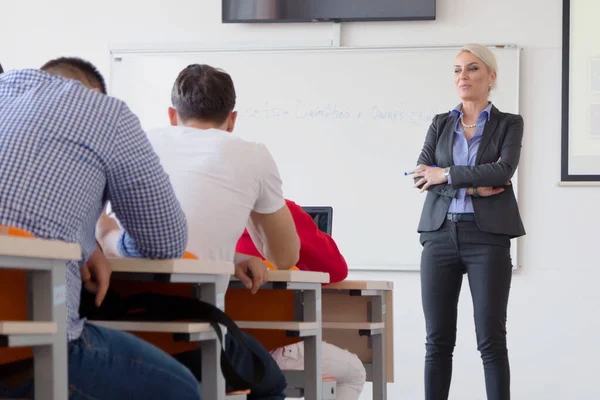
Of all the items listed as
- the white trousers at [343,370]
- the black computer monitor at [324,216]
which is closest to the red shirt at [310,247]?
the white trousers at [343,370]

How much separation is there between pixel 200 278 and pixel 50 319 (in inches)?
16.6

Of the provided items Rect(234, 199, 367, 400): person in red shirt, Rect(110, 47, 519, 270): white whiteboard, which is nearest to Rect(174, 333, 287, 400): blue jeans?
Rect(234, 199, 367, 400): person in red shirt

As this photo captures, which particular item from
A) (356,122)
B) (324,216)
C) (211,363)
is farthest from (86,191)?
(356,122)

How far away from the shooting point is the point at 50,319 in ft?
4.39

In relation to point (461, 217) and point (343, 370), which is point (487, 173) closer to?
point (461, 217)

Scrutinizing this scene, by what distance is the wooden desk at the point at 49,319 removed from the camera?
1292mm

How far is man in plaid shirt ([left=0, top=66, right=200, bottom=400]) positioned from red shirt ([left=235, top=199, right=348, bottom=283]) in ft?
3.29

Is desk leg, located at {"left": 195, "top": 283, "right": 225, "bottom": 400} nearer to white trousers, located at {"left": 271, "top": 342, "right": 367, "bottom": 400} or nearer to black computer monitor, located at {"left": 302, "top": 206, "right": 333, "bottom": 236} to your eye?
white trousers, located at {"left": 271, "top": 342, "right": 367, "bottom": 400}

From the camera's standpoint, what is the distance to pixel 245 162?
214 cm

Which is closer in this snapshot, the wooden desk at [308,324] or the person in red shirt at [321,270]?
the wooden desk at [308,324]

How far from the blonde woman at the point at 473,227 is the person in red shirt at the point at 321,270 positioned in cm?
58

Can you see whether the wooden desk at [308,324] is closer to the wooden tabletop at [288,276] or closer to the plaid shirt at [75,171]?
the wooden tabletop at [288,276]

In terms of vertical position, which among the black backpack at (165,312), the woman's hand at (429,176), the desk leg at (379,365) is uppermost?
the woman's hand at (429,176)

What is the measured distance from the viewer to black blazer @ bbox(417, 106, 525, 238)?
10.8 ft
